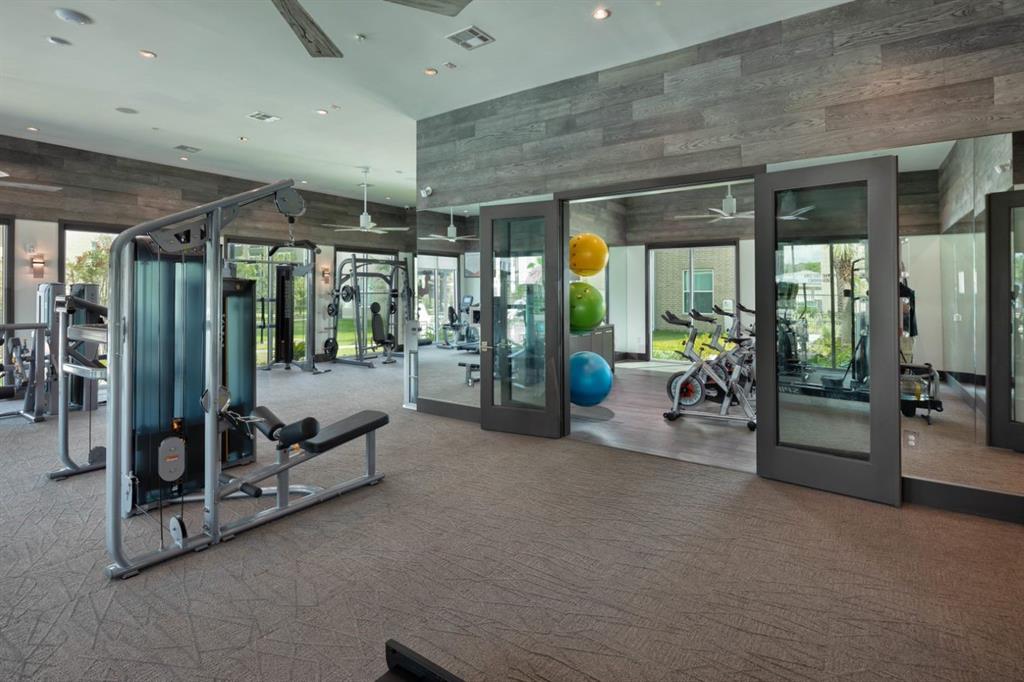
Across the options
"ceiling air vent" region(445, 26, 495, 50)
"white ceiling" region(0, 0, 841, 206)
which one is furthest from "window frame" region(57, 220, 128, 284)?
"ceiling air vent" region(445, 26, 495, 50)

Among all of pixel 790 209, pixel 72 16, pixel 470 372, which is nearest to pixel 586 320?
pixel 470 372

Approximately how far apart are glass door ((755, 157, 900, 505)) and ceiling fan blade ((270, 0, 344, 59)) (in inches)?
117

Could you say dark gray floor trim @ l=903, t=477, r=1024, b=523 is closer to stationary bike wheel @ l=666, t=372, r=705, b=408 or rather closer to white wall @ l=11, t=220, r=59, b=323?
stationary bike wheel @ l=666, t=372, r=705, b=408

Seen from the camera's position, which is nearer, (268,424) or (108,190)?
(268,424)

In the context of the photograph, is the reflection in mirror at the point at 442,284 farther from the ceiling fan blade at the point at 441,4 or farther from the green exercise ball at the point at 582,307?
the ceiling fan blade at the point at 441,4

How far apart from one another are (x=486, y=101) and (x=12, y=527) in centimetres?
504

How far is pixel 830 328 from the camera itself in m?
3.81

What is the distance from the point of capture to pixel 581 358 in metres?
6.00

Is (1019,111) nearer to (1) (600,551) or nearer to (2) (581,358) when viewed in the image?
(1) (600,551)

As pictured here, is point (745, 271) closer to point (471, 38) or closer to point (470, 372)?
point (470, 372)

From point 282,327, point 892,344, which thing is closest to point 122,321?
point 892,344

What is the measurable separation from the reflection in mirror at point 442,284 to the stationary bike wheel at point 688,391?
223 cm

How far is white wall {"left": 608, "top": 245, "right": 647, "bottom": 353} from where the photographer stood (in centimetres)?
1064

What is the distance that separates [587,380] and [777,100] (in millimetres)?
3140
